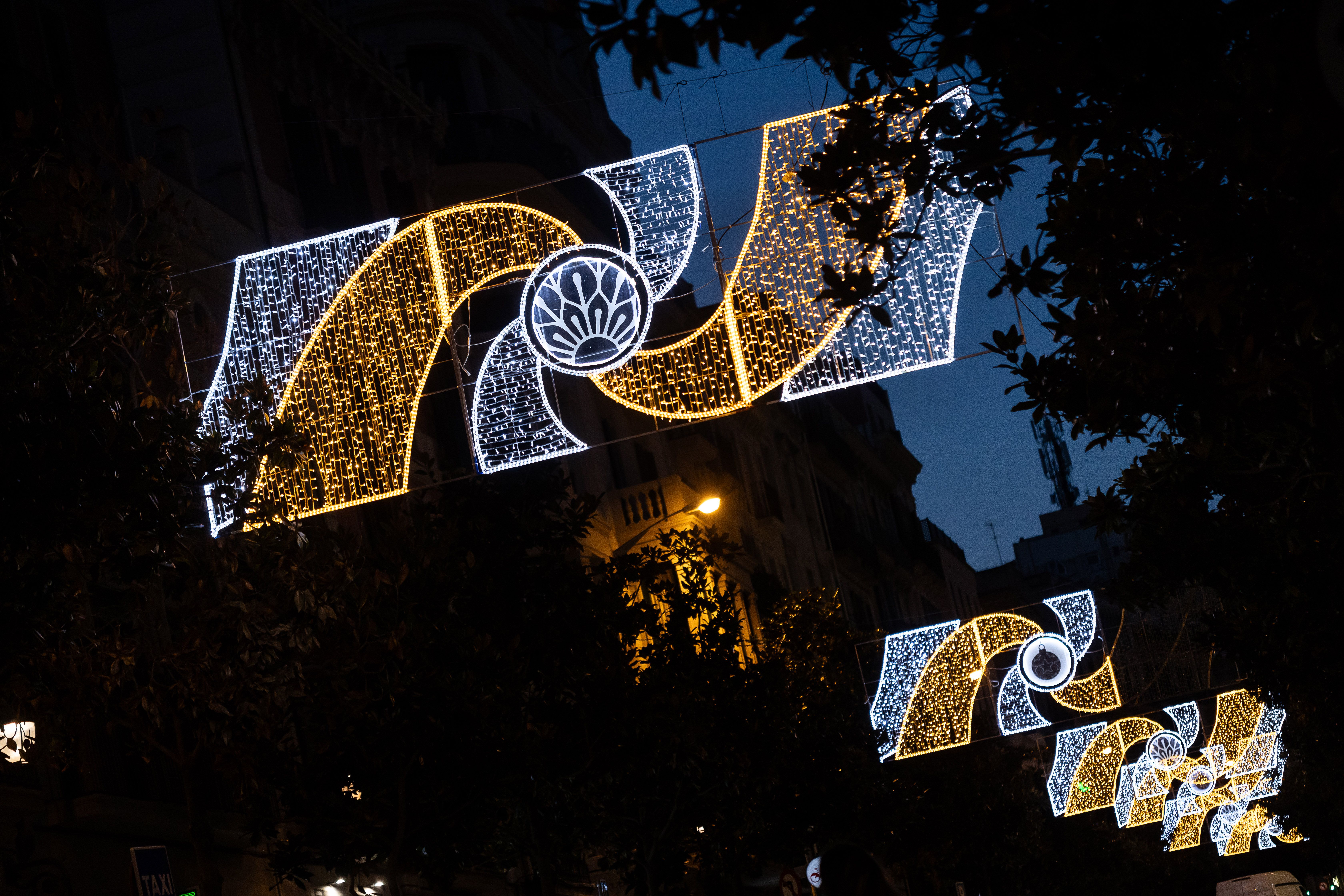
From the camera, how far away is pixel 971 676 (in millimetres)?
25578

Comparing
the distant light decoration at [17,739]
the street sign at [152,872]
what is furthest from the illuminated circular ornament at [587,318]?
the distant light decoration at [17,739]

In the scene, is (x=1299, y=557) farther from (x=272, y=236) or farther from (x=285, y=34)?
(x=285, y=34)

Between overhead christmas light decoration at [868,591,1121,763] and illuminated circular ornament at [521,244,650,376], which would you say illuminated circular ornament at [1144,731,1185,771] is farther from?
illuminated circular ornament at [521,244,650,376]

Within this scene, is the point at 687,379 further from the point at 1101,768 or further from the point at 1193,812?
the point at 1193,812

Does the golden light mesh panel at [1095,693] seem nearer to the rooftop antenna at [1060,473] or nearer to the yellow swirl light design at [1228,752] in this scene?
the yellow swirl light design at [1228,752]

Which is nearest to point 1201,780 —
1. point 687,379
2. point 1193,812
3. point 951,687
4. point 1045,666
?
point 1193,812

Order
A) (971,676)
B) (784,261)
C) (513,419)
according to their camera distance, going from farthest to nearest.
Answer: (971,676), (513,419), (784,261)

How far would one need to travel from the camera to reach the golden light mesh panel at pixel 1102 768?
34062mm

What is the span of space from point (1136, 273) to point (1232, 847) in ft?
164

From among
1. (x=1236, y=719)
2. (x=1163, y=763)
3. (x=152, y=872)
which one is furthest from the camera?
(x=1163, y=763)

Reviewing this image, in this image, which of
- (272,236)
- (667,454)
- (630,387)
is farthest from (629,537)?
(630,387)

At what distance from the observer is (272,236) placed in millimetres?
24125

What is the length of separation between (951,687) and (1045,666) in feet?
4.59

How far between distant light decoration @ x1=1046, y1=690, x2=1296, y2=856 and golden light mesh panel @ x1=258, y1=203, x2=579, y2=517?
65.4ft
